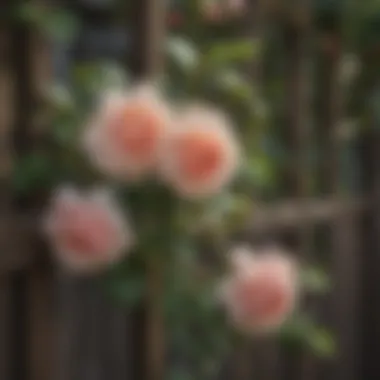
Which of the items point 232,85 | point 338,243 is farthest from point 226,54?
point 338,243

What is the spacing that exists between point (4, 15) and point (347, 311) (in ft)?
3.84

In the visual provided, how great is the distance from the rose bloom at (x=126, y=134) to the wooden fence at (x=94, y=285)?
114mm

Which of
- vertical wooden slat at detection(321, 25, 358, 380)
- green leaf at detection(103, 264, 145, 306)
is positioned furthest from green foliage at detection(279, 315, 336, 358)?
vertical wooden slat at detection(321, 25, 358, 380)

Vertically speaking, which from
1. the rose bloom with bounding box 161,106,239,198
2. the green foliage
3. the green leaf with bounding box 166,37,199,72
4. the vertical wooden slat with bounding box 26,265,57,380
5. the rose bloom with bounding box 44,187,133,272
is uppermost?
the green leaf with bounding box 166,37,199,72

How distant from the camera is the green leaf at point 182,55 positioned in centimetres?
144

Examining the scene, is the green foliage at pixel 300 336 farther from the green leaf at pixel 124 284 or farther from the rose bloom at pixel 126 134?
the rose bloom at pixel 126 134

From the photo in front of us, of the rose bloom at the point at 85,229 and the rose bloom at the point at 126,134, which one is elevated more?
the rose bloom at the point at 126,134

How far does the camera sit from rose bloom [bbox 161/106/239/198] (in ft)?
4.26

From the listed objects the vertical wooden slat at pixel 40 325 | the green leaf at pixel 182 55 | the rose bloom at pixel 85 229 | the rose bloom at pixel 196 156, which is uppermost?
the green leaf at pixel 182 55

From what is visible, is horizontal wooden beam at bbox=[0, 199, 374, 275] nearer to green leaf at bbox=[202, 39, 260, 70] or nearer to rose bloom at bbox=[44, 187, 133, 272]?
rose bloom at bbox=[44, 187, 133, 272]

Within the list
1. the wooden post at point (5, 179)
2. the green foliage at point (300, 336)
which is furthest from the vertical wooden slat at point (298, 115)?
the wooden post at point (5, 179)

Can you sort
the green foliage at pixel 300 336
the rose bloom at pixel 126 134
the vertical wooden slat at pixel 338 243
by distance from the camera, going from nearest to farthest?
→ the rose bloom at pixel 126 134
the green foliage at pixel 300 336
the vertical wooden slat at pixel 338 243

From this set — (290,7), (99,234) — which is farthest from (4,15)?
(290,7)

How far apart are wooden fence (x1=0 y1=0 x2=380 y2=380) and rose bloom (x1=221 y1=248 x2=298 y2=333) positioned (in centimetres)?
13
